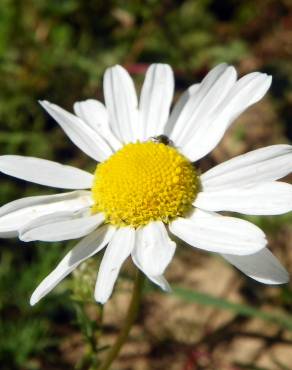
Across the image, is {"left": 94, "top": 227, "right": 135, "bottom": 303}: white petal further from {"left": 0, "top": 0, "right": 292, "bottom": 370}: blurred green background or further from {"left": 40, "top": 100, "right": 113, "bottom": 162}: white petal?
{"left": 0, "top": 0, "right": 292, "bottom": 370}: blurred green background

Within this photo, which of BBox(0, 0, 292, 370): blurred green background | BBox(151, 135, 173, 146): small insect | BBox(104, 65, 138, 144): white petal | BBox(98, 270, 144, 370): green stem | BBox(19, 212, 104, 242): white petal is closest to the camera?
BBox(19, 212, 104, 242): white petal

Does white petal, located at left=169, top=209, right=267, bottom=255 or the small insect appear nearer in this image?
white petal, located at left=169, top=209, right=267, bottom=255

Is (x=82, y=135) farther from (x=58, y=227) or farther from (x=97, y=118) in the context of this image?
(x=58, y=227)

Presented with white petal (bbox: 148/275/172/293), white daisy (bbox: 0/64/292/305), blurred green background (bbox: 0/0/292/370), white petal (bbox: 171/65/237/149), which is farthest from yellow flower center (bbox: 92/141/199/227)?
blurred green background (bbox: 0/0/292/370)

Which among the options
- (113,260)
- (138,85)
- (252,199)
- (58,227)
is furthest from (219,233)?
(138,85)

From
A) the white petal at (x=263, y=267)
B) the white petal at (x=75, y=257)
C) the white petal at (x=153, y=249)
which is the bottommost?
the white petal at (x=263, y=267)

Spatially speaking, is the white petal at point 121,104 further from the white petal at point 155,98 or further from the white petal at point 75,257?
the white petal at point 75,257

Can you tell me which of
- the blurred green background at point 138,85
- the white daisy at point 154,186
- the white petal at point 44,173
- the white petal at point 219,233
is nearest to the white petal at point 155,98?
the white daisy at point 154,186

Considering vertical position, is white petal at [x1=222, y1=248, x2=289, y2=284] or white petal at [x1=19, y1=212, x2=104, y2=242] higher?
white petal at [x1=19, y1=212, x2=104, y2=242]
